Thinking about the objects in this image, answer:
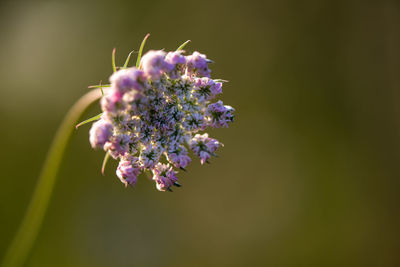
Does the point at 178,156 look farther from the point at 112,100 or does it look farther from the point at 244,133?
the point at 244,133

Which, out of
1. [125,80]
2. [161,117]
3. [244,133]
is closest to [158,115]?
[161,117]

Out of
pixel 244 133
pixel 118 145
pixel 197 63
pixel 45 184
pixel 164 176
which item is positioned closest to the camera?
pixel 118 145

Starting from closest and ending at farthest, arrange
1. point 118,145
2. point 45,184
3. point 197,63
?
point 118,145 → point 197,63 → point 45,184

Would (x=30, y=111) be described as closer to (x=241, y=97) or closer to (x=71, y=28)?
(x=71, y=28)

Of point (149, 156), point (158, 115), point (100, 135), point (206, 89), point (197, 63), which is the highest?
point (197, 63)

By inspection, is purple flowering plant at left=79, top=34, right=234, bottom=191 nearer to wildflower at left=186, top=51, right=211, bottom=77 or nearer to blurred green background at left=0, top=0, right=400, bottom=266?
wildflower at left=186, top=51, right=211, bottom=77

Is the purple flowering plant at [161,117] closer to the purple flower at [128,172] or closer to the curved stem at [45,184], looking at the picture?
the purple flower at [128,172]

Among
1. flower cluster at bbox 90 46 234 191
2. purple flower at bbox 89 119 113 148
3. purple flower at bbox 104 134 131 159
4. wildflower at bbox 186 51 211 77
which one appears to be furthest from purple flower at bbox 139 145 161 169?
wildflower at bbox 186 51 211 77

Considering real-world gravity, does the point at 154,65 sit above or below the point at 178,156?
above
